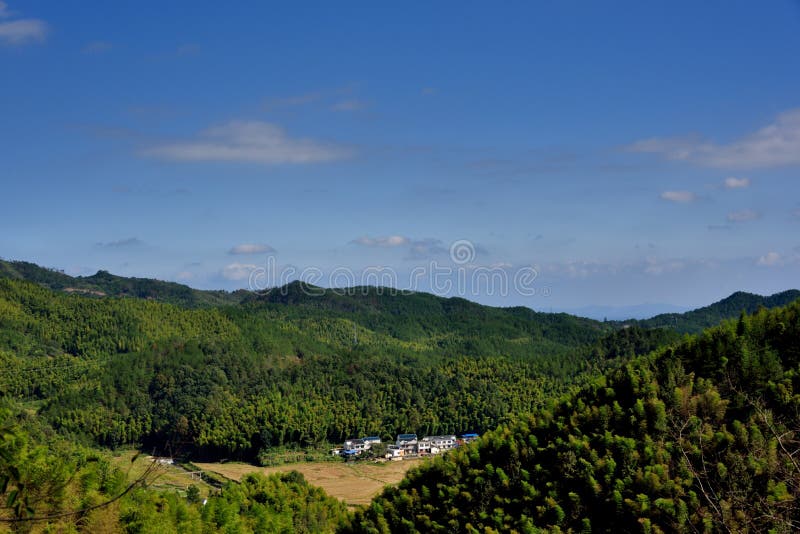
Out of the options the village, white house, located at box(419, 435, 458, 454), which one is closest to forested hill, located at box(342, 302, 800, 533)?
the village

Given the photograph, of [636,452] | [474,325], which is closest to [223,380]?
[636,452]

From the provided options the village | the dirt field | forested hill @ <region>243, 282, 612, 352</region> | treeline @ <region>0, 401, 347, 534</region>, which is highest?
forested hill @ <region>243, 282, 612, 352</region>

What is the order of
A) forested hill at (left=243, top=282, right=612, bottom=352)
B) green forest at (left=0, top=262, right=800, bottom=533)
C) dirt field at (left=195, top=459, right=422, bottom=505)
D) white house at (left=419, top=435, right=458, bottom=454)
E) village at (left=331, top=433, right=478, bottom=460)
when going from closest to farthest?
green forest at (left=0, top=262, right=800, bottom=533)
dirt field at (left=195, top=459, right=422, bottom=505)
village at (left=331, top=433, right=478, bottom=460)
white house at (left=419, top=435, right=458, bottom=454)
forested hill at (left=243, top=282, right=612, bottom=352)

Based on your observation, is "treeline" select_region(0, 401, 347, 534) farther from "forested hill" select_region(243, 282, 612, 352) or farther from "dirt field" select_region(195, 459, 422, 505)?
"forested hill" select_region(243, 282, 612, 352)

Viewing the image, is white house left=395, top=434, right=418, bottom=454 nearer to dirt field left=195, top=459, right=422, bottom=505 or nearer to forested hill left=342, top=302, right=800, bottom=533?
dirt field left=195, top=459, right=422, bottom=505

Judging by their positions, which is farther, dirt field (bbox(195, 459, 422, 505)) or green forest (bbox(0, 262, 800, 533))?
dirt field (bbox(195, 459, 422, 505))

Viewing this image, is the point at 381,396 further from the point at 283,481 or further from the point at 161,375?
the point at 283,481

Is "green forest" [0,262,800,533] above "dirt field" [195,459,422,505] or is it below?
above

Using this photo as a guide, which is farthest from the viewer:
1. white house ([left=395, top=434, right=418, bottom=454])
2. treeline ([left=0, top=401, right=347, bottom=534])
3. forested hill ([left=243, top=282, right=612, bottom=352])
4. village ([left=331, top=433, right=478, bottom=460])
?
forested hill ([left=243, top=282, right=612, bottom=352])
